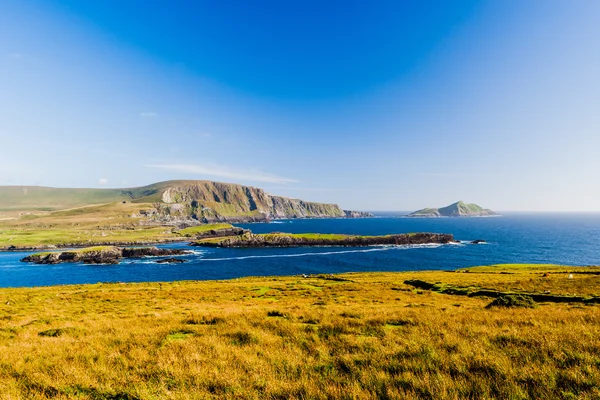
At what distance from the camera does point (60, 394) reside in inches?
284

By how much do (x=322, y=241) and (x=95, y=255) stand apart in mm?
109678

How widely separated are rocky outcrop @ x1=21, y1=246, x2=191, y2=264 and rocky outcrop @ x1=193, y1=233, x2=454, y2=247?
1312 inches

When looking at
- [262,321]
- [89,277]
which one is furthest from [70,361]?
[89,277]

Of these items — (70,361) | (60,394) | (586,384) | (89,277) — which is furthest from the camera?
(89,277)

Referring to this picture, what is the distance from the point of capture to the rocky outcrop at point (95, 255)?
11556cm

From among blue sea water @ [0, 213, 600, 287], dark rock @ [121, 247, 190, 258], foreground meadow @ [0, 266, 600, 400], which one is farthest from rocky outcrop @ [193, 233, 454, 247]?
foreground meadow @ [0, 266, 600, 400]

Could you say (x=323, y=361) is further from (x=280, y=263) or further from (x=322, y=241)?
(x=322, y=241)

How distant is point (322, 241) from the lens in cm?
16562

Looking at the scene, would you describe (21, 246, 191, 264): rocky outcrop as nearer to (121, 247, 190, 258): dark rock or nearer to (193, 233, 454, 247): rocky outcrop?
(121, 247, 190, 258): dark rock

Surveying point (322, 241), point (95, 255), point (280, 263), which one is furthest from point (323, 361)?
point (322, 241)

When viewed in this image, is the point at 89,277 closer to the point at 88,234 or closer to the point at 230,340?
the point at 230,340

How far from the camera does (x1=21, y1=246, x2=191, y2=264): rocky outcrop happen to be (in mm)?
115562

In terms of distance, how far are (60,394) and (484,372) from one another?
10.9 metres

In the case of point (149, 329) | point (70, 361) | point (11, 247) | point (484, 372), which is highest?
point (484, 372)
